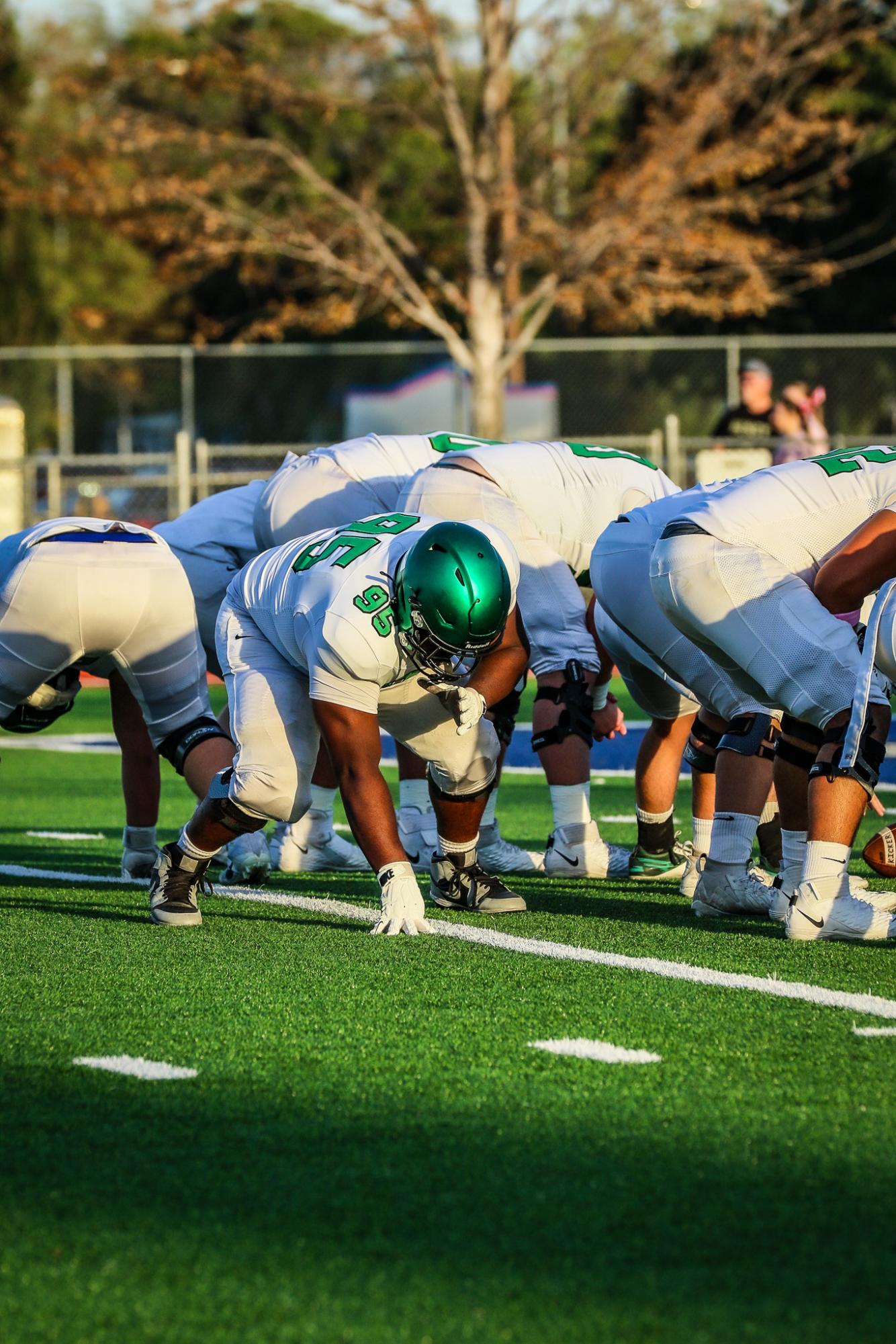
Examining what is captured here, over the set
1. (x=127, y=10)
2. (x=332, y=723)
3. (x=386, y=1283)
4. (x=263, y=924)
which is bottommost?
(x=263, y=924)

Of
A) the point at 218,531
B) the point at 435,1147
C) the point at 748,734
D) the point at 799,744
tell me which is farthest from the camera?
the point at 218,531

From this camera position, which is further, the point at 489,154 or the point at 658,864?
the point at 489,154

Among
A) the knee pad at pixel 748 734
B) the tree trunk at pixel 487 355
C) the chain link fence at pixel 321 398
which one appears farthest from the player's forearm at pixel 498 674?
the tree trunk at pixel 487 355

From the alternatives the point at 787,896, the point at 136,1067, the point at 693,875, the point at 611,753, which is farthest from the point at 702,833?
the point at 611,753

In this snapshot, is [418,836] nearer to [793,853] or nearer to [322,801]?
[322,801]

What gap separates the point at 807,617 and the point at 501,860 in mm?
1961

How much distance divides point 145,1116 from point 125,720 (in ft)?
10.7

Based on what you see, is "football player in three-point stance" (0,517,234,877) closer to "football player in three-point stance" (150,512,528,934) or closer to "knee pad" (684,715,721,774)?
"football player in three-point stance" (150,512,528,934)

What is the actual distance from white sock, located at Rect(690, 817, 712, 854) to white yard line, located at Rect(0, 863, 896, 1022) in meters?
1.29

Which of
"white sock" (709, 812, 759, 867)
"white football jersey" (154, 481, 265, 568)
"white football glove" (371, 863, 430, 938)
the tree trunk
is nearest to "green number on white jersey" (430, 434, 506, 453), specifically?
"white football jersey" (154, 481, 265, 568)

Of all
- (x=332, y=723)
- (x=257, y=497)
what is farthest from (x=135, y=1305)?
(x=257, y=497)

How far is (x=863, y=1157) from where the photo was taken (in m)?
3.21

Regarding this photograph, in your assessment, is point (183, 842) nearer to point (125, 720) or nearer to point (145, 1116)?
point (125, 720)

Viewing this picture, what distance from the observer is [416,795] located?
23.4ft
